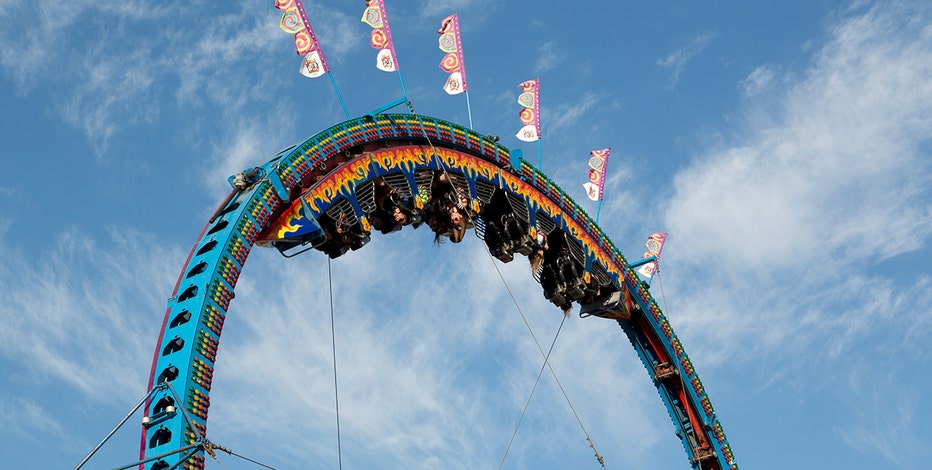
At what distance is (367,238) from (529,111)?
268 inches

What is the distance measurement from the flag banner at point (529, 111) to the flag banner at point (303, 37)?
689 centimetres

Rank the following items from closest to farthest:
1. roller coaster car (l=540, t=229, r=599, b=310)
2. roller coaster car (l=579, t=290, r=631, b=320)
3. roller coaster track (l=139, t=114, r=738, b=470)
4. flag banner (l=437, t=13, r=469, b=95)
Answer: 1. roller coaster track (l=139, t=114, r=738, b=470)
2. flag banner (l=437, t=13, r=469, b=95)
3. roller coaster car (l=540, t=229, r=599, b=310)
4. roller coaster car (l=579, t=290, r=631, b=320)

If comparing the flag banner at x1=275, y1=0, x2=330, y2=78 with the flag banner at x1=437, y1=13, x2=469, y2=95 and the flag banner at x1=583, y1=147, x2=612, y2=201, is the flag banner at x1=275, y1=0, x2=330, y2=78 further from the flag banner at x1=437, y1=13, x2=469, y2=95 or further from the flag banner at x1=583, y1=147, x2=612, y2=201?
the flag banner at x1=583, y1=147, x2=612, y2=201

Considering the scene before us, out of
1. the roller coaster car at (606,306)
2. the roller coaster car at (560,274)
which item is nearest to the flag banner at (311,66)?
the roller coaster car at (560,274)

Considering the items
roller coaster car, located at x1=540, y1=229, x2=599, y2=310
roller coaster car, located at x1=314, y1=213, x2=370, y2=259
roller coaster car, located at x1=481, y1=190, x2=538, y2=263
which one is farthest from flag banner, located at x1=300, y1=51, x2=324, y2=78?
roller coaster car, located at x1=540, y1=229, x2=599, y2=310

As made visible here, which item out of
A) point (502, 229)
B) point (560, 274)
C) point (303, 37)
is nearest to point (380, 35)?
point (303, 37)

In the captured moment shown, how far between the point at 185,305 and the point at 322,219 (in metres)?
3.65

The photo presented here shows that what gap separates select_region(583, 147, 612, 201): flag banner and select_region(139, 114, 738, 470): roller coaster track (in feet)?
3.24

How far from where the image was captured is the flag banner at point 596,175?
94.9 feet

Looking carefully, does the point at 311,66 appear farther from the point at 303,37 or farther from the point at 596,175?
the point at 596,175

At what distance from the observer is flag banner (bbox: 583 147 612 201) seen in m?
28.9

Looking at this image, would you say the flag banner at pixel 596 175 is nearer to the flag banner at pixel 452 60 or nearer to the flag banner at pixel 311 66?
the flag banner at pixel 452 60

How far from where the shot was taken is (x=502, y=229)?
2523 centimetres

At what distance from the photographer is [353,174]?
2072 cm
